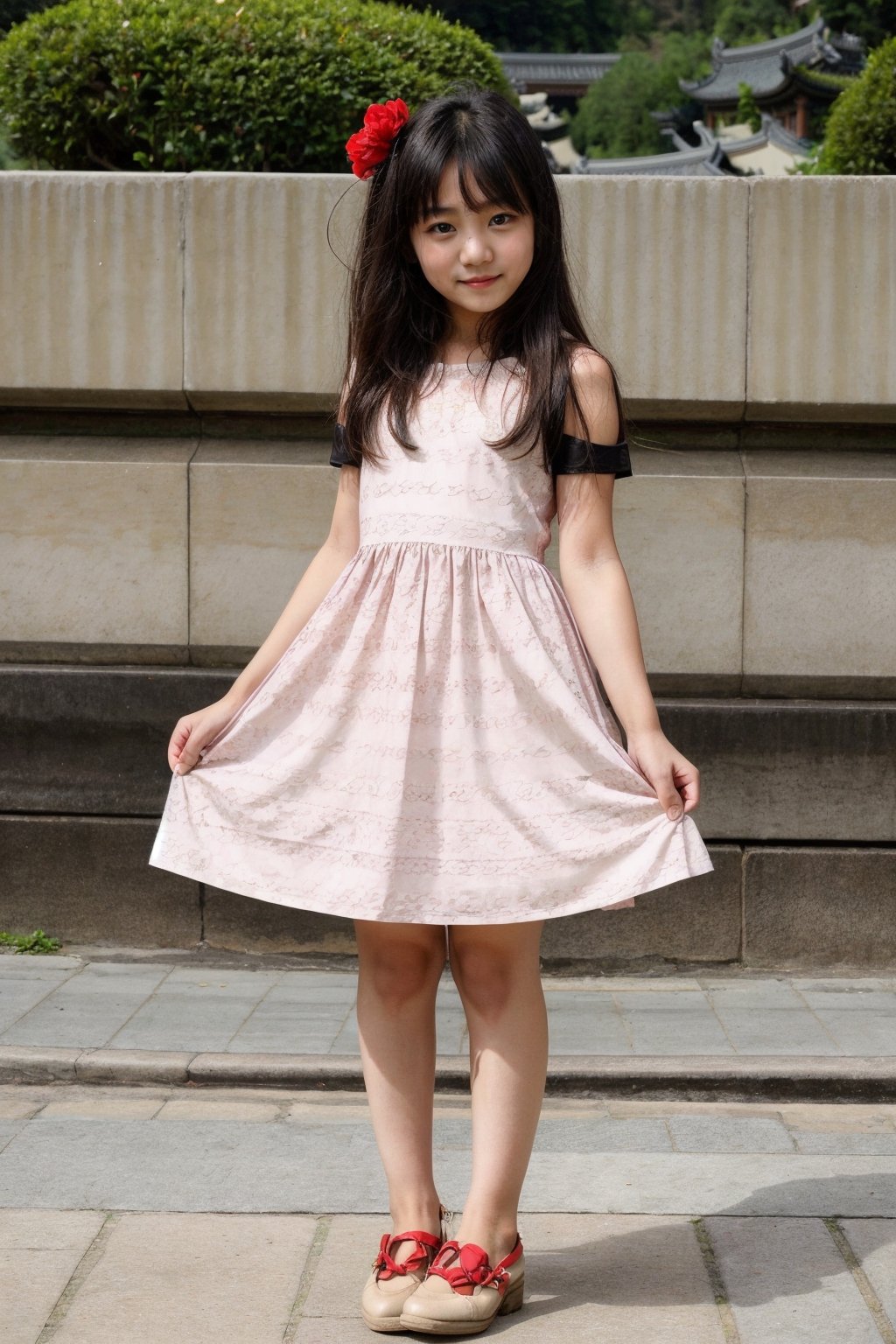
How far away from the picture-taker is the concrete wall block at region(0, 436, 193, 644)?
5410mm

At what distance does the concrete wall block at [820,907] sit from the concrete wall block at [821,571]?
2.11ft

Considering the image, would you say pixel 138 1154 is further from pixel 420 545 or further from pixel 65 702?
pixel 65 702

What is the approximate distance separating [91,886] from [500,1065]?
2.99 metres

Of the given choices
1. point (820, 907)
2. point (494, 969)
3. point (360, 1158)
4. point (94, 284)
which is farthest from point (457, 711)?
point (94, 284)

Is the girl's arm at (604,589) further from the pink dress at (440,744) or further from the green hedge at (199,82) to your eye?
the green hedge at (199,82)

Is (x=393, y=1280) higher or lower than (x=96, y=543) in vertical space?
A: lower

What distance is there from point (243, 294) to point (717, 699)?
2.12m

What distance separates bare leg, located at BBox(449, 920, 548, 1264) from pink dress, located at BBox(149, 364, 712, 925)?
128 mm

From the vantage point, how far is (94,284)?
5.35m

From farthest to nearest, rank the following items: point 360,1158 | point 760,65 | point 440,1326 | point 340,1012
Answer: point 760,65, point 340,1012, point 360,1158, point 440,1326

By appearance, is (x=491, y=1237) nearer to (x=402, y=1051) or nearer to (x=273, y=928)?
(x=402, y=1051)

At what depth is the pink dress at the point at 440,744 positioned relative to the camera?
252 cm

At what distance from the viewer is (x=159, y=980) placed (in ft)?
16.2

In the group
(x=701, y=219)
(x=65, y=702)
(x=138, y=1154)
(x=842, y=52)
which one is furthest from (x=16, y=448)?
(x=842, y=52)
